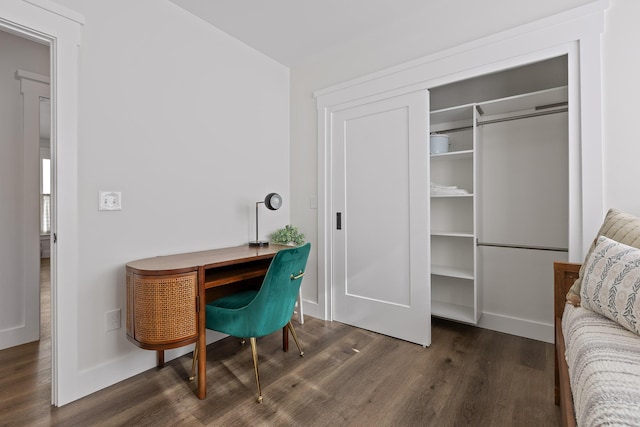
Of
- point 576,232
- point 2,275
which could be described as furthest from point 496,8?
point 2,275

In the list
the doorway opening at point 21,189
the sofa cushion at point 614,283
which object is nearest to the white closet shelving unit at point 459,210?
the sofa cushion at point 614,283

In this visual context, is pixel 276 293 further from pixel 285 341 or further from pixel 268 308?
pixel 285 341

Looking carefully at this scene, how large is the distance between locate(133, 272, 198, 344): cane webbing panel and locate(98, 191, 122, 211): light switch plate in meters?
0.51

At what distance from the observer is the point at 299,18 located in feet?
7.94

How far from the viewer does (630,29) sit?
168 centimetres

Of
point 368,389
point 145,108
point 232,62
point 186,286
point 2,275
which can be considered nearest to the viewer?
point 186,286

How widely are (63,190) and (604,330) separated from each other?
2529 millimetres

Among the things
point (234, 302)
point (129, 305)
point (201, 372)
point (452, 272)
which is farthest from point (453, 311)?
point (129, 305)

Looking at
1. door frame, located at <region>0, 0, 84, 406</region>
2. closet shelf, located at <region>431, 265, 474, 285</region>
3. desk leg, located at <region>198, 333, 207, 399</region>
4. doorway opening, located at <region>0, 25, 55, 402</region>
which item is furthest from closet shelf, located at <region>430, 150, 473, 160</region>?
doorway opening, located at <region>0, 25, 55, 402</region>

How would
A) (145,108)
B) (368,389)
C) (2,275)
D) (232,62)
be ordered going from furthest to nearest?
(232,62) < (2,275) < (145,108) < (368,389)

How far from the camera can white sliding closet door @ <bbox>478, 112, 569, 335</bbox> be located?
2.39 metres

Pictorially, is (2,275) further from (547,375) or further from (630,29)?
(630,29)

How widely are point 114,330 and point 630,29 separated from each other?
3494mm

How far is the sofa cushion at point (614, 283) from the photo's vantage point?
1028mm
